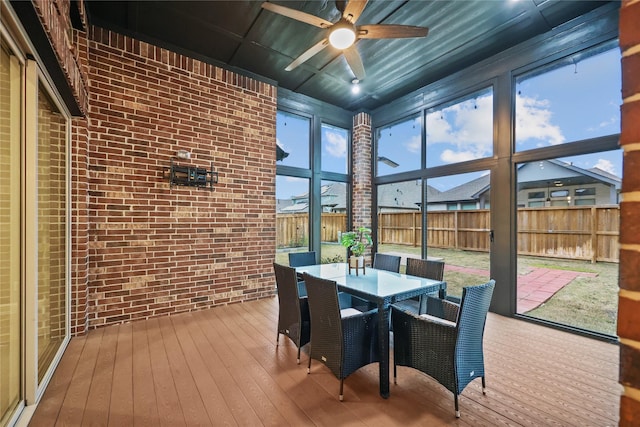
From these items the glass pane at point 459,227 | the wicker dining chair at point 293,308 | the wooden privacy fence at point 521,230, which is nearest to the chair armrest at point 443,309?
the wicker dining chair at point 293,308

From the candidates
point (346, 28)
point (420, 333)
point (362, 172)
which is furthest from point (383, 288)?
point (362, 172)

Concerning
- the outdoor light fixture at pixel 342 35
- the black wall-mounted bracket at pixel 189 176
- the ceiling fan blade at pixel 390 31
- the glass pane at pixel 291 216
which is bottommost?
the glass pane at pixel 291 216

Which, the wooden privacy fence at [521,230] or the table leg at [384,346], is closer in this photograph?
the table leg at [384,346]

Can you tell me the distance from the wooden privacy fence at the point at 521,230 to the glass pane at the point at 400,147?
0.93 m

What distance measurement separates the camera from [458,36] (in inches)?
137

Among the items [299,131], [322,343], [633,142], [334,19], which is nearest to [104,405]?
[322,343]

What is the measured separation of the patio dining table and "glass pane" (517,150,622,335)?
7.08ft

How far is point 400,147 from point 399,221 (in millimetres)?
1433

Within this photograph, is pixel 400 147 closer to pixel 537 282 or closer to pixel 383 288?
pixel 537 282

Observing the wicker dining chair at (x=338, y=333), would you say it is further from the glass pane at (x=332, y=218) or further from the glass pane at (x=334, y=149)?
the glass pane at (x=334, y=149)

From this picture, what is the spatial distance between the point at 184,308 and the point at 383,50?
4205mm

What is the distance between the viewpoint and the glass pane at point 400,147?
4992 mm

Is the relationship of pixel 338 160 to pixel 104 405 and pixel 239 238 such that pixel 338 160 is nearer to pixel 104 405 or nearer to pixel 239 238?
pixel 239 238

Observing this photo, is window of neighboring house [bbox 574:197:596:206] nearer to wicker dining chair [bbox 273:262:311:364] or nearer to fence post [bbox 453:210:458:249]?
fence post [bbox 453:210:458:249]
